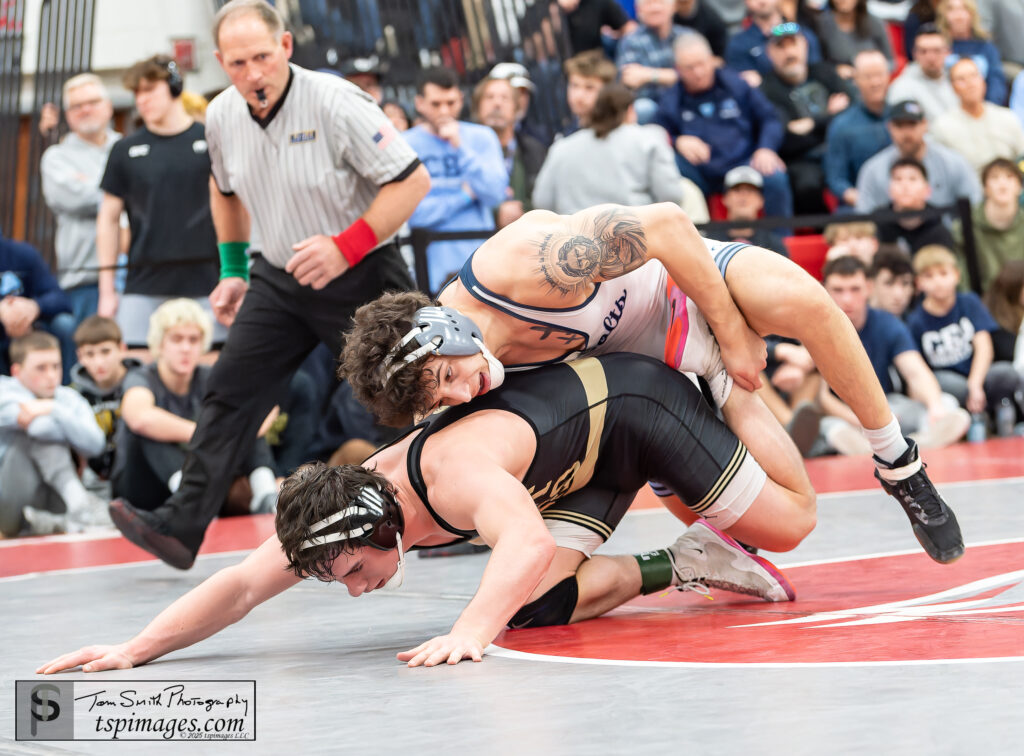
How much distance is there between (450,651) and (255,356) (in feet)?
6.61

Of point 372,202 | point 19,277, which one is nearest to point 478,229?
point 19,277

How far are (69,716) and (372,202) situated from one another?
7.67 feet

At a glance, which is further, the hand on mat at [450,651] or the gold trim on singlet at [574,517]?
the gold trim on singlet at [574,517]

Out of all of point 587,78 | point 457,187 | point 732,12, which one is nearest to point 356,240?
point 457,187

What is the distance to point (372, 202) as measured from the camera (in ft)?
14.8

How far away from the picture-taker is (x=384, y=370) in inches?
120

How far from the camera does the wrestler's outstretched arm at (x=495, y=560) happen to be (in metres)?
2.73

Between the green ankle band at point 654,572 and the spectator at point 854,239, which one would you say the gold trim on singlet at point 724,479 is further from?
the spectator at point 854,239

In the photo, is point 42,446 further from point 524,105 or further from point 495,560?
point 495,560

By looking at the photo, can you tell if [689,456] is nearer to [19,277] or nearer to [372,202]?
[372,202]

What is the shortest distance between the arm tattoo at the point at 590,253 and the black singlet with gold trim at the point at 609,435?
22cm

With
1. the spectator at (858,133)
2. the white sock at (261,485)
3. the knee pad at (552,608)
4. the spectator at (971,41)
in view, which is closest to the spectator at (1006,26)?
the spectator at (971,41)

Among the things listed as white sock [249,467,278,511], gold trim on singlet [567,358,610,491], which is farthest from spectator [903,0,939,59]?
gold trim on singlet [567,358,610,491]

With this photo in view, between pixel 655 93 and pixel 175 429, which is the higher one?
pixel 655 93
